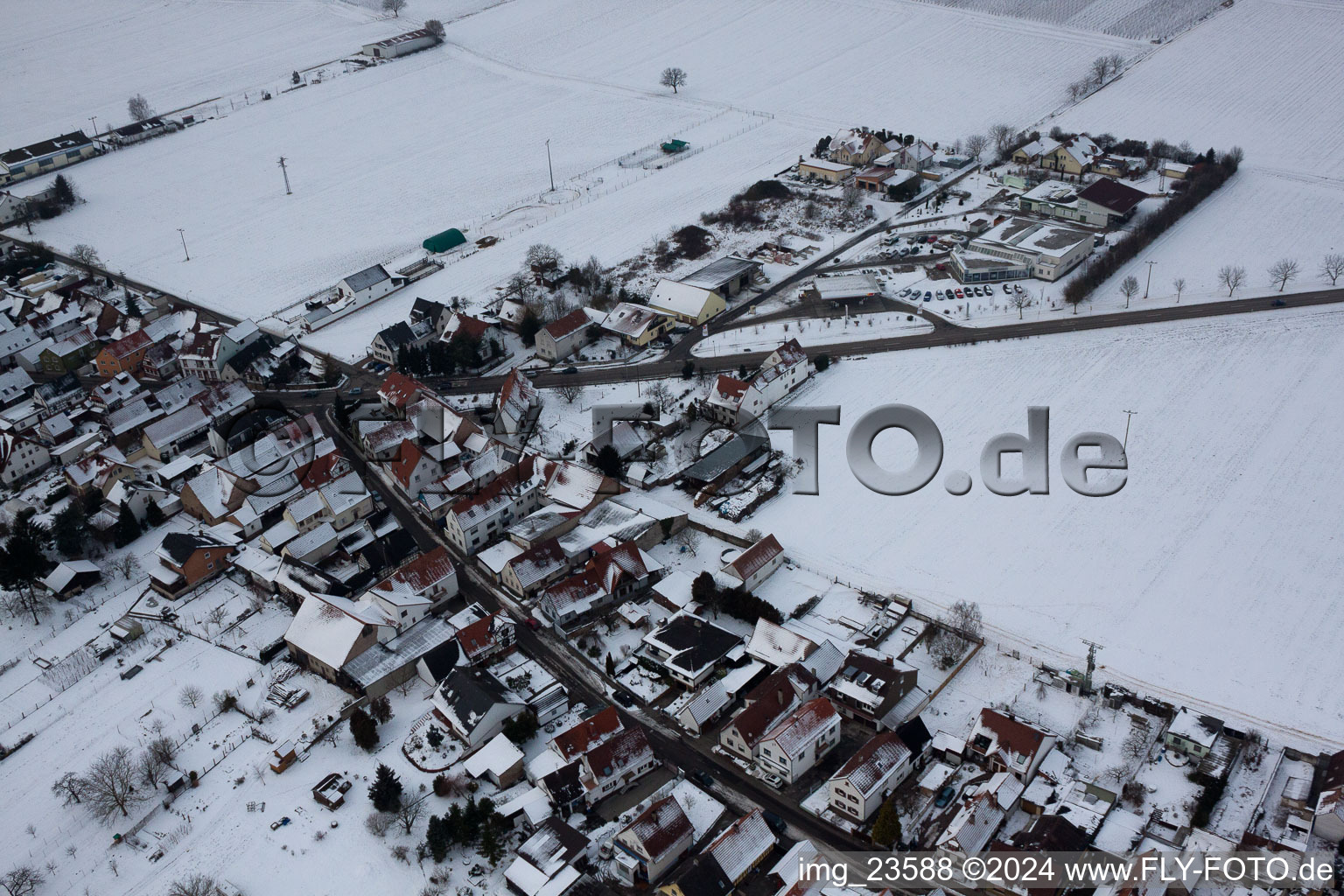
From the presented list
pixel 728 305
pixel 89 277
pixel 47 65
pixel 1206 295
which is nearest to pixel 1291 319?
pixel 1206 295

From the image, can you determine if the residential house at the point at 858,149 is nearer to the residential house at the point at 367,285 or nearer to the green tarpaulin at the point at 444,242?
the green tarpaulin at the point at 444,242

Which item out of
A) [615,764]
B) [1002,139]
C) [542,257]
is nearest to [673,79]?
[1002,139]

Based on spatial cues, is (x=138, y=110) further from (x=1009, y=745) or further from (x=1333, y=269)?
(x=1009, y=745)

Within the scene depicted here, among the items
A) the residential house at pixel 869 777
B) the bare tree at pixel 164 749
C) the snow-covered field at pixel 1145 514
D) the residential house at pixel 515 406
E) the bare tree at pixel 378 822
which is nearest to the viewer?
the residential house at pixel 869 777

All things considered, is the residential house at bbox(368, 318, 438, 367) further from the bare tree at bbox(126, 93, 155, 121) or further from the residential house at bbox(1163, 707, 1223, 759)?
the bare tree at bbox(126, 93, 155, 121)

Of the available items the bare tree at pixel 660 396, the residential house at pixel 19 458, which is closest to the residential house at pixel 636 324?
the bare tree at pixel 660 396

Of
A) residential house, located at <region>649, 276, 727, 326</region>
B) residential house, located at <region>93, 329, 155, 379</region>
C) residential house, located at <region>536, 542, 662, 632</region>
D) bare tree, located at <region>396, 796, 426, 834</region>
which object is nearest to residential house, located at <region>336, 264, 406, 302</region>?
residential house, located at <region>93, 329, 155, 379</region>
